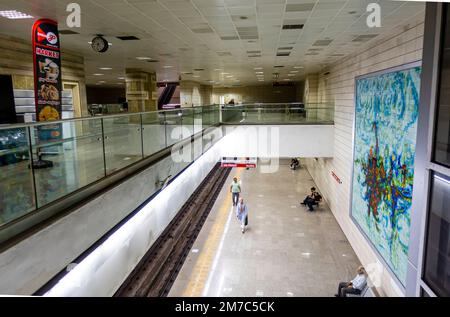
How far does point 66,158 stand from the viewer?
4367 mm

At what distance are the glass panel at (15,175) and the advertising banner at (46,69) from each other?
9.17 ft

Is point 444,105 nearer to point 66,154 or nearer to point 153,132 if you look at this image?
point 66,154

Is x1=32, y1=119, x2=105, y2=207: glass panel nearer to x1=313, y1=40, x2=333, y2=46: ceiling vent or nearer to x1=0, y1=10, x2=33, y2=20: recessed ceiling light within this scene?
x1=0, y1=10, x2=33, y2=20: recessed ceiling light

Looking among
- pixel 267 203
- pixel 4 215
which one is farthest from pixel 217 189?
pixel 4 215

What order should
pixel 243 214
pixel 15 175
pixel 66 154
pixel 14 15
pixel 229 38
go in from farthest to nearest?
pixel 243 214, pixel 229 38, pixel 14 15, pixel 66 154, pixel 15 175

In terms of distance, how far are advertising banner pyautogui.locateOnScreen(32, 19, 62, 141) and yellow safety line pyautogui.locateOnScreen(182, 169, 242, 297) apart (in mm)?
4822

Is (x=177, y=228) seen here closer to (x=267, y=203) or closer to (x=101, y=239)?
(x=267, y=203)

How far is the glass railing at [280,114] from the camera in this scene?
1356cm

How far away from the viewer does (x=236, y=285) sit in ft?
25.1

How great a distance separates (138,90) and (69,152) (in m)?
11.5

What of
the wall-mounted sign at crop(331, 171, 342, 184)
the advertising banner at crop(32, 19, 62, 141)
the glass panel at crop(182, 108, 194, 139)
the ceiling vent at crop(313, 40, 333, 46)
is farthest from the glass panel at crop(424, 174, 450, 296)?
the wall-mounted sign at crop(331, 171, 342, 184)

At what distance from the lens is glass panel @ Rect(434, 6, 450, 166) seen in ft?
9.38

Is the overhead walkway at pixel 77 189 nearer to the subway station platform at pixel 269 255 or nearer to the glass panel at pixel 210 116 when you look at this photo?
the subway station platform at pixel 269 255

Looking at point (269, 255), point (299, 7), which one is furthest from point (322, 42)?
point (269, 255)
